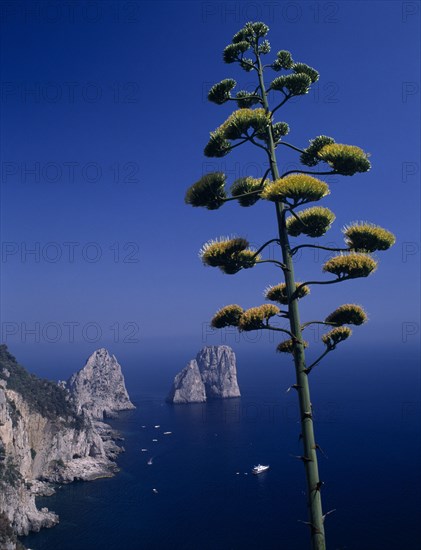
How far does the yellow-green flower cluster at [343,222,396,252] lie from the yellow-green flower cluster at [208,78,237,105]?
3.09 meters

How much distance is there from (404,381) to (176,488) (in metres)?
123

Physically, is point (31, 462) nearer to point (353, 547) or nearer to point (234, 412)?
point (353, 547)

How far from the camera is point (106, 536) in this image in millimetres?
51812

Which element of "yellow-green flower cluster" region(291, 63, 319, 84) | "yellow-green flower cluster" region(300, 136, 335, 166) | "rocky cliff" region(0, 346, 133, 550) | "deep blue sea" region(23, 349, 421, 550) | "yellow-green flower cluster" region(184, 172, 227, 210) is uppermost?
"yellow-green flower cluster" region(291, 63, 319, 84)

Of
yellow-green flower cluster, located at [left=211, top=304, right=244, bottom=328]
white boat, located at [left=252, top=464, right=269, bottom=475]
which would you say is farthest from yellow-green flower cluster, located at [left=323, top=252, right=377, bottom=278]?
white boat, located at [left=252, top=464, right=269, bottom=475]

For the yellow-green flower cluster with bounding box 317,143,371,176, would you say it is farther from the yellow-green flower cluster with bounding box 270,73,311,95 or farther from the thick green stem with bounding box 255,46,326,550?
the yellow-green flower cluster with bounding box 270,73,311,95

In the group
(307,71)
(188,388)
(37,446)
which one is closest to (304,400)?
(307,71)

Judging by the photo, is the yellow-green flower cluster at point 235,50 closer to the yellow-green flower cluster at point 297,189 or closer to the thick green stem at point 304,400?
the thick green stem at point 304,400

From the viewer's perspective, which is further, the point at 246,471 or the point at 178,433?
the point at 178,433

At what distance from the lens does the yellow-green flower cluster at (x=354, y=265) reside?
202 inches

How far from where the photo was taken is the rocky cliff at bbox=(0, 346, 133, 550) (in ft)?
182

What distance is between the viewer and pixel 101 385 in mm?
146625

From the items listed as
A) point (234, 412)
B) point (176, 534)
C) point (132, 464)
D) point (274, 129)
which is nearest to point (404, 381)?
point (234, 412)

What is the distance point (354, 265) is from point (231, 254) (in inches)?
67.1
